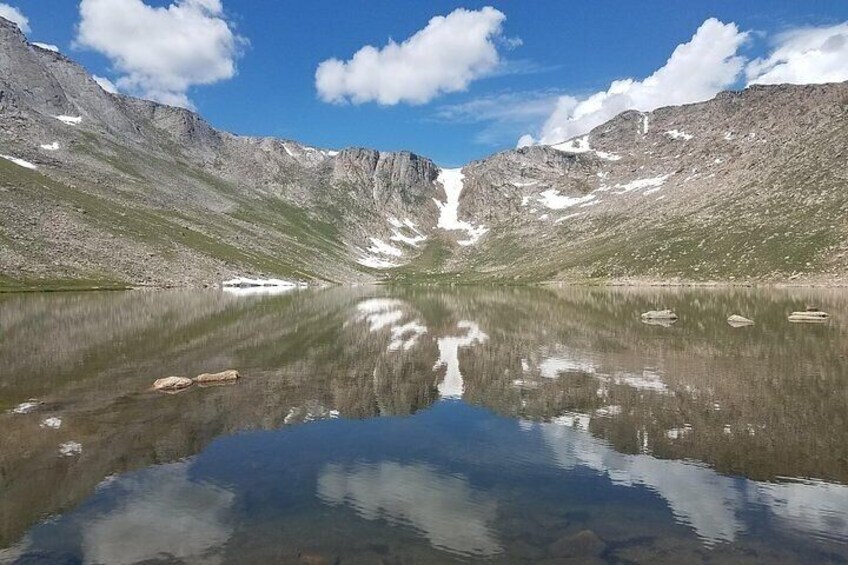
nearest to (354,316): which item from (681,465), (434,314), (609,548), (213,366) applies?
(434,314)

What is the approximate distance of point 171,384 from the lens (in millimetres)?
40656

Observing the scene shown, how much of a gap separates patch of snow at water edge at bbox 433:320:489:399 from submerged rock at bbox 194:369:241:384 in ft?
51.2

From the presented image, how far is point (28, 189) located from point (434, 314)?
162 m

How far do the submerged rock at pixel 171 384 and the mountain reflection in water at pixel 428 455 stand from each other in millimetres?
1069

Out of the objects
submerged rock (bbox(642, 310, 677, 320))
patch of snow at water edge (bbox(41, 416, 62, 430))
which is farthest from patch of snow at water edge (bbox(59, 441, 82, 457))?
submerged rock (bbox(642, 310, 677, 320))

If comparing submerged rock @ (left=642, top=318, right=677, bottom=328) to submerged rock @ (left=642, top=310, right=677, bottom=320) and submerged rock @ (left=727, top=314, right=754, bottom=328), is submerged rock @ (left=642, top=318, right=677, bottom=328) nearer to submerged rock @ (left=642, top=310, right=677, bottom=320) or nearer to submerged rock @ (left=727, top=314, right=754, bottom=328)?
submerged rock @ (left=642, top=310, right=677, bottom=320)

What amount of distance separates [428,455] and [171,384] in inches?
862

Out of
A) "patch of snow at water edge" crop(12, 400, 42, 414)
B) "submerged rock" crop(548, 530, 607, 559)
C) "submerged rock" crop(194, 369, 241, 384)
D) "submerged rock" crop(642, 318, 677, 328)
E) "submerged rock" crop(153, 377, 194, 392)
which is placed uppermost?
"submerged rock" crop(642, 318, 677, 328)

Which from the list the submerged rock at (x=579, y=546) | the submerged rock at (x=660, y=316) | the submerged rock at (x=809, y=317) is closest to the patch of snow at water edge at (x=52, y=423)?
the submerged rock at (x=579, y=546)

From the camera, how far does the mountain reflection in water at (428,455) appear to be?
60.5ft

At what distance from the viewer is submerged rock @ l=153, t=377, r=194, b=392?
132ft

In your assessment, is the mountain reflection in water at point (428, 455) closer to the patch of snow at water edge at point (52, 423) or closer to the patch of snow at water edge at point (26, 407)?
the patch of snow at water edge at point (26, 407)

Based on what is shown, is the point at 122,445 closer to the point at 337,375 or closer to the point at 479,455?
the point at 479,455

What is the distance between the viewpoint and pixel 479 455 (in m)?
27.7
